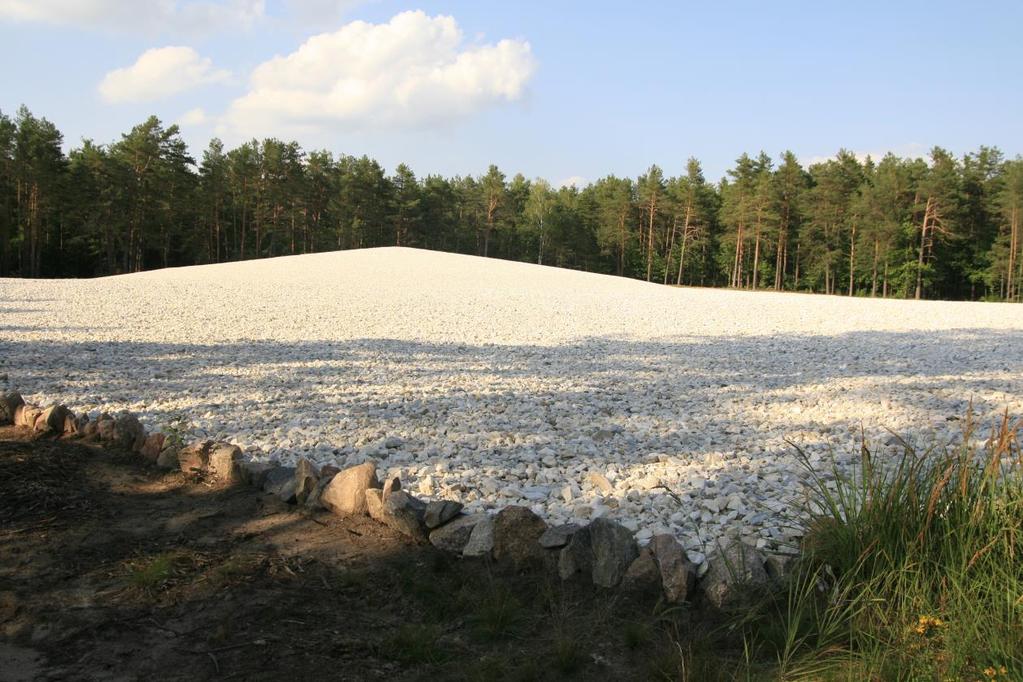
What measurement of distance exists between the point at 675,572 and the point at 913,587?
2.40 feet

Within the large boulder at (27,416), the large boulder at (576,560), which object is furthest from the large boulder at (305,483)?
the large boulder at (27,416)

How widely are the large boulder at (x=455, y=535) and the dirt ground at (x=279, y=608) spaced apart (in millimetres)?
47

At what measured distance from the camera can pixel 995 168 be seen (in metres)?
39.5

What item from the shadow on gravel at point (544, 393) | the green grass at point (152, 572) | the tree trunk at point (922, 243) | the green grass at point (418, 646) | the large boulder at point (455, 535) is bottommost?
the green grass at point (418, 646)

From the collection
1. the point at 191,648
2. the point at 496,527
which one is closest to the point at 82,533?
the point at 191,648

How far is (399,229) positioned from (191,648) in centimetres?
4478

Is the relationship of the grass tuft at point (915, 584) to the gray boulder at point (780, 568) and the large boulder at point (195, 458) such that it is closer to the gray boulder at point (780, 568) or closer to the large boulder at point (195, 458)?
the gray boulder at point (780, 568)

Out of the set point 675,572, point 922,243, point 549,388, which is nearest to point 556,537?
point 675,572

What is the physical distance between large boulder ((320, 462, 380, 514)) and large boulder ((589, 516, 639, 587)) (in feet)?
3.63

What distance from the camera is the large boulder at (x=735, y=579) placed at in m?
2.35

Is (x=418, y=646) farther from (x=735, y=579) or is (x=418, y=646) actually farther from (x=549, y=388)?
(x=549, y=388)

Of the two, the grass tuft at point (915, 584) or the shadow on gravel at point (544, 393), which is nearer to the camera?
the grass tuft at point (915, 584)

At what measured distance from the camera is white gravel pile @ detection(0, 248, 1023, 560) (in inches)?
145

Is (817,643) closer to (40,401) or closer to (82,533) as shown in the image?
(82,533)
